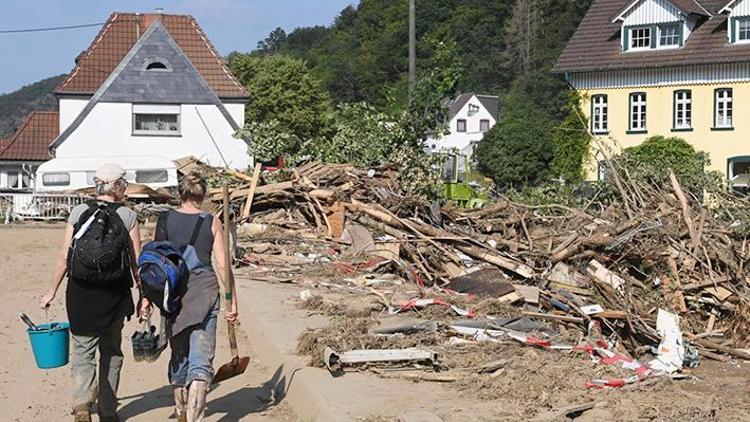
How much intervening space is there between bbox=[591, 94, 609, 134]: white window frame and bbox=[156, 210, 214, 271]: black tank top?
140 ft

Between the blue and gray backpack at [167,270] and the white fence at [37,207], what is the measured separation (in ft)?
74.7

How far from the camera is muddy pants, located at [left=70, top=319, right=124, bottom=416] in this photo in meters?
7.29

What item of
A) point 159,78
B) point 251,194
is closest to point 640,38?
point 159,78

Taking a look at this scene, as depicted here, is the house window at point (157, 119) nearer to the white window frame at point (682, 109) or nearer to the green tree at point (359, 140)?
the green tree at point (359, 140)

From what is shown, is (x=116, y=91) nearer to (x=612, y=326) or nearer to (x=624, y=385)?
(x=612, y=326)

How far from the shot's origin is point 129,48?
44062mm

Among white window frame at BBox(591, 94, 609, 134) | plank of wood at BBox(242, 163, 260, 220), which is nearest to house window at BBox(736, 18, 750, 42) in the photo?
white window frame at BBox(591, 94, 609, 134)

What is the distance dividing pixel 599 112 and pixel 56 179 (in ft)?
83.3

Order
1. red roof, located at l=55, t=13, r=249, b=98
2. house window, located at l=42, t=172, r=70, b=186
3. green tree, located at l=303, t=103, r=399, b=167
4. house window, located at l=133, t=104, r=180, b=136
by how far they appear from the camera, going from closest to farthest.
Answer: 1. green tree, located at l=303, t=103, r=399, b=167
2. house window, located at l=42, t=172, r=70, b=186
3. house window, located at l=133, t=104, r=180, b=136
4. red roof, located at l=55, t=13, r=249, b=98

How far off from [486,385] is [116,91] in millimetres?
34668

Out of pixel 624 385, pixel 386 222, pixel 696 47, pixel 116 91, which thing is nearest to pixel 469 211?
pixel 386 222

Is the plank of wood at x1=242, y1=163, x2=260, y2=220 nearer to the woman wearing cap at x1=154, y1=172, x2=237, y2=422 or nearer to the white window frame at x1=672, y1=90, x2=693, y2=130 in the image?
the woman wearing cap at x1=154, y1=172, x2=237, y2=422

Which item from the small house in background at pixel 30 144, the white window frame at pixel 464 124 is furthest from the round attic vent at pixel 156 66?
the white window frame at pixel 464 124

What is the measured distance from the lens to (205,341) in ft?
23.0
